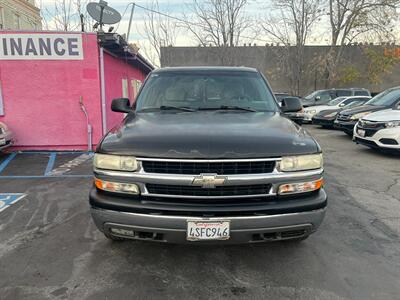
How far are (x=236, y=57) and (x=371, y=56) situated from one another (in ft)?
38.5

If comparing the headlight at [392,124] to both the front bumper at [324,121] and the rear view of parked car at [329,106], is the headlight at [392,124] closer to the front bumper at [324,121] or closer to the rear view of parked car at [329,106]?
the front bumper at [324,121]

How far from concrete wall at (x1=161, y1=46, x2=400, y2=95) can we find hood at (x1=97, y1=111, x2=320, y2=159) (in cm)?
2715

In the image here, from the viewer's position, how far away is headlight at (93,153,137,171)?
284cm

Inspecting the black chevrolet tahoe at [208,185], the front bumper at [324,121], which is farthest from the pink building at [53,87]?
the front bumper at [324,121]

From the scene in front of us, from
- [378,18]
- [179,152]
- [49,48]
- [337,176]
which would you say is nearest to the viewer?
[179,152]

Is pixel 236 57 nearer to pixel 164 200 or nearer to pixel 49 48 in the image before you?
pixel 49 48

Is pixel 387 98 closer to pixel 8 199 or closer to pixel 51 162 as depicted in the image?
pixel 51 162

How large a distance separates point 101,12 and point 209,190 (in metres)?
8.28

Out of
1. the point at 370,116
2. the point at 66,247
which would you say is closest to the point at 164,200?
the point at 66,247

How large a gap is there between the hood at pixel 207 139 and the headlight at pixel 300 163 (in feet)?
0.14

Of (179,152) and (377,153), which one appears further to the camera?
(377,153)

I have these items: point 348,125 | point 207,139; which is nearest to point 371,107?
point 348,125

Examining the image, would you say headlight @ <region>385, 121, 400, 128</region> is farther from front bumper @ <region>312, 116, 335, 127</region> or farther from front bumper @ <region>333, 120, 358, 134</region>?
front bumper @ <region>312, 116, 335, 127</region>

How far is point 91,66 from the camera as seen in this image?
895 cm
